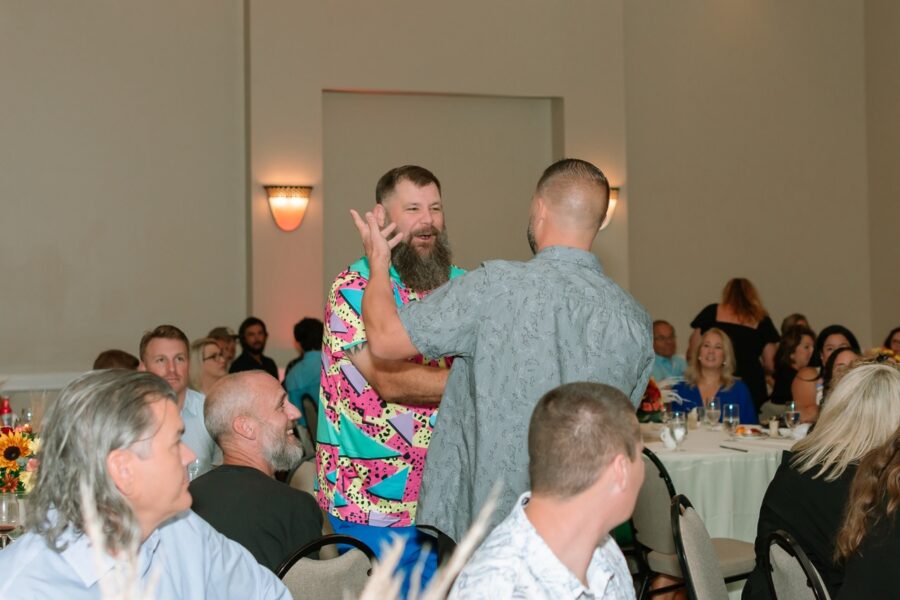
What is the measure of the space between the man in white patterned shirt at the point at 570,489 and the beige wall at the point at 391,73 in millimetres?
7515

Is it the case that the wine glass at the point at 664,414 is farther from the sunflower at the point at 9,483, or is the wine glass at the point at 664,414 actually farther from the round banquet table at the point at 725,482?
the sunflower at the point at 9,483

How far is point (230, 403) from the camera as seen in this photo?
10.8ft

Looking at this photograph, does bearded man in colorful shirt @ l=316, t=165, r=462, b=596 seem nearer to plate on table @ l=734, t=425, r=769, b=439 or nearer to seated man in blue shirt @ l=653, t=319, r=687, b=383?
plate on table @ l=734, t=425, r=769, b=439

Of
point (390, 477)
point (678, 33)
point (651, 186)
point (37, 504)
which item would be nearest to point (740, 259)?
point (651, 186)

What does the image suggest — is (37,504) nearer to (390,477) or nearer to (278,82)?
(390,477)

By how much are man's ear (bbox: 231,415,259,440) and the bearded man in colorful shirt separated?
0.30m

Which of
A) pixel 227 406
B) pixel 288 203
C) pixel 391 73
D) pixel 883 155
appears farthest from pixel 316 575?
pixel 883 155

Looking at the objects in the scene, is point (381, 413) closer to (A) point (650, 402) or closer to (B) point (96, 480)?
(B) point (96, 480)

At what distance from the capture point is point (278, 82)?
365 inches

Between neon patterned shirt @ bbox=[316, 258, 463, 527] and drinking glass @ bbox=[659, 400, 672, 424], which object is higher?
neon patterned shirt @ bbox=[316, 258, 463, 527]

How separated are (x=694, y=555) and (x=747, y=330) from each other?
5.42m

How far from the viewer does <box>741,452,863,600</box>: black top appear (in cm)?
344

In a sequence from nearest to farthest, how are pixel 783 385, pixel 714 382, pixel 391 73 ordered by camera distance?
pixel 714 382 < pixel 783 385 < pixel 391 73

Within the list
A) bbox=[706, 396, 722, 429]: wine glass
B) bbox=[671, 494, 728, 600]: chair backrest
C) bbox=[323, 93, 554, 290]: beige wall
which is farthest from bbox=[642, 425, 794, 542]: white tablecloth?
bbox=[323, 93, 554, 290]: beige wall
